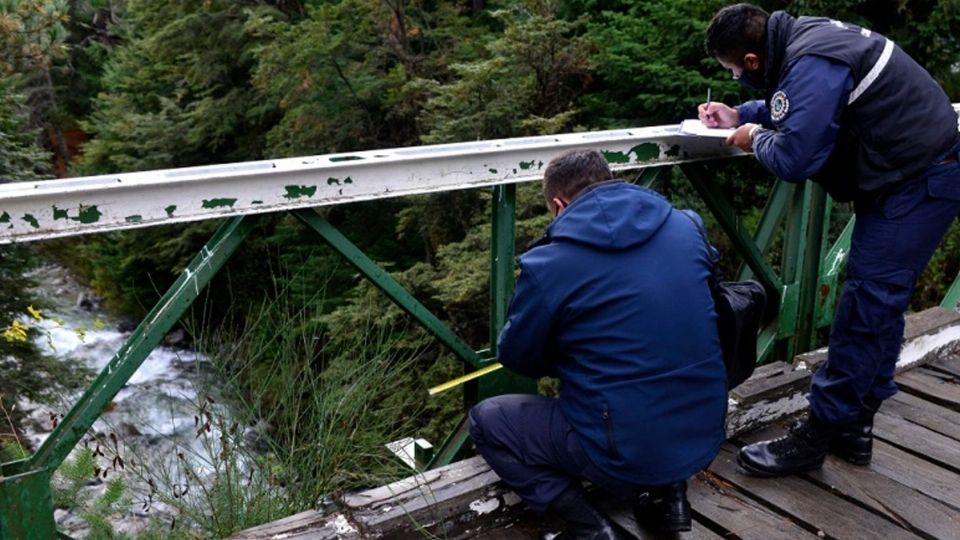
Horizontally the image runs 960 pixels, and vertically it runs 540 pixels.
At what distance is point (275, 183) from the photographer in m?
2.14

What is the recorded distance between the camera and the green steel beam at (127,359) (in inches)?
76.4

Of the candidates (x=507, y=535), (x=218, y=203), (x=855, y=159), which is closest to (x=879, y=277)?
(x=855, y=159)

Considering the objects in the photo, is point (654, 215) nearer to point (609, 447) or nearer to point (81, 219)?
point (609, 447)

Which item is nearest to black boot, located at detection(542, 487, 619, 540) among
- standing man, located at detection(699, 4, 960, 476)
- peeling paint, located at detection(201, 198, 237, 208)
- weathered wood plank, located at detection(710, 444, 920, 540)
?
weathered wood plank, located at detection(710, 444, 920, 540)

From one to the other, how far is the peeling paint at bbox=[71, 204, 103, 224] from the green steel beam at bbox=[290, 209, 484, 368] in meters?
0.47

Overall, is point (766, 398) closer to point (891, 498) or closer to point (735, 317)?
point (891, 498)

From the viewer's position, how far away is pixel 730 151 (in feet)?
10.0

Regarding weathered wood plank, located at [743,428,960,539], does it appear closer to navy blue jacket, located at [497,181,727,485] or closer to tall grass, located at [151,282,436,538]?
navy blue jacket, located at [497,181,727,485]

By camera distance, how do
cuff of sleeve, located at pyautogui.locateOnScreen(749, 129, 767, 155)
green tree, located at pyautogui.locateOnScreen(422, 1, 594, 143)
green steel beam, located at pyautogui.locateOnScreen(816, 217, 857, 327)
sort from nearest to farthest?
cuff of sleeve, located at pyautogui.locateOnScreen(749, 129, 767, 155) < green steel beam, located at pyautogui.locateOnScreen(816, 217, 857, 327) < green tree, located at pyautogui.locateOnScreen(422, 1, 594, 143)

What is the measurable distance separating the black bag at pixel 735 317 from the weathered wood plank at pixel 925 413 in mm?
1144

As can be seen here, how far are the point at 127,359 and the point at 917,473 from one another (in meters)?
2.40

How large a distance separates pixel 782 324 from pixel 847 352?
74cm

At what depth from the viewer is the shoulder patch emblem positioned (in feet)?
7.92

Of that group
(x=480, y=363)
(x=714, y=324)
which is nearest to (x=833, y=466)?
(x=714, y=324)
